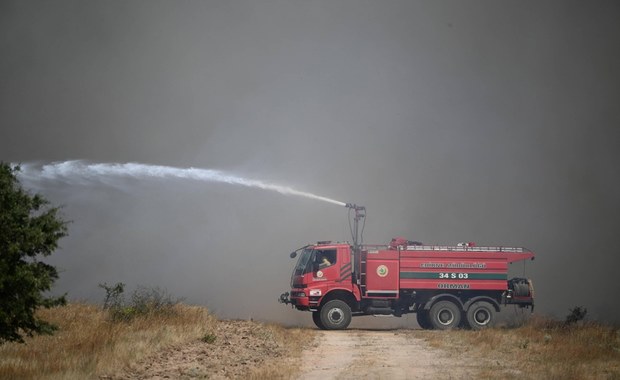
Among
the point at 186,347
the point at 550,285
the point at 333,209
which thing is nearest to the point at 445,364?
the point at 186,347

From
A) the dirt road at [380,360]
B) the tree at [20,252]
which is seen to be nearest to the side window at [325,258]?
the dirt road at [380,360]

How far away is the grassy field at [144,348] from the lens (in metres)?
15.4

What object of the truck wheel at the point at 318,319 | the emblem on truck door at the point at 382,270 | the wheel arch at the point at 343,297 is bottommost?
the truck wheel at the point at 318,319

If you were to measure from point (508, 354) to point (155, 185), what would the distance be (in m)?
42.3

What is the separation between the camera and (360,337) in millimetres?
26797

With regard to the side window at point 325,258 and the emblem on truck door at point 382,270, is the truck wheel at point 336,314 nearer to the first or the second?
the side window at point 325,258

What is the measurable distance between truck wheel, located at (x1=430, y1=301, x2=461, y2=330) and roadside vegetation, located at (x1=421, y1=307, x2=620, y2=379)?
2226mm

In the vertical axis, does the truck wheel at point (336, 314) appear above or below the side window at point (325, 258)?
below

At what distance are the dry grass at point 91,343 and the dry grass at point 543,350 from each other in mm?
7876

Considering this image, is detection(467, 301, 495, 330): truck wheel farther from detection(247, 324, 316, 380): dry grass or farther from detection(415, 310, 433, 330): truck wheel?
detection(247, 324, 316, 380): dry grass

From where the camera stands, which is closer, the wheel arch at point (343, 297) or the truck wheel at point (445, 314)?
the wheel arch at point (343, 297)

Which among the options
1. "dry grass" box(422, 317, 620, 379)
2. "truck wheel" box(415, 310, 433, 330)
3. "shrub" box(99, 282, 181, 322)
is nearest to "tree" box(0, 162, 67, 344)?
"shrub" box(99, 282, 181, 322)

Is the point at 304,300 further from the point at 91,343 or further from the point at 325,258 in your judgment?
the point at 91,343

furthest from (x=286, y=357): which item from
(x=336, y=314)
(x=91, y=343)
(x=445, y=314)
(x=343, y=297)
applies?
(x=445, y=314)
